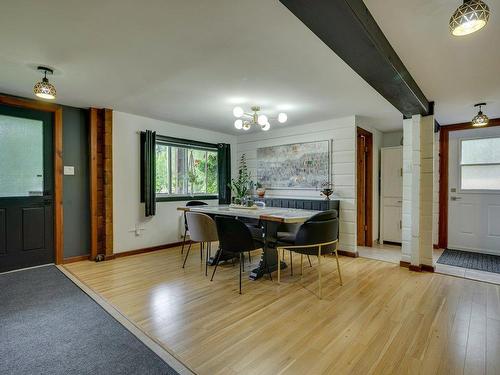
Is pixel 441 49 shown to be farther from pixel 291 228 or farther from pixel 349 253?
pixel 349 253

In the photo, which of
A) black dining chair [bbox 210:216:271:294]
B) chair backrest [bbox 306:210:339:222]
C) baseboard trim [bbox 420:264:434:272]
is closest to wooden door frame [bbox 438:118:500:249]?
baseboard trim [bbox 420:264:434:272]

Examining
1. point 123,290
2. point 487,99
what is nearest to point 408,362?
point 123,290

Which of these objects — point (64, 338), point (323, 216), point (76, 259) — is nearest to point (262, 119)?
point (323, 216)

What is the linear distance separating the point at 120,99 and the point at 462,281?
4.91 metres

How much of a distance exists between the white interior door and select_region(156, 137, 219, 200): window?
14.9 ft

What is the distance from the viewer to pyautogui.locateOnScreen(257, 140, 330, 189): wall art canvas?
4.64 meters

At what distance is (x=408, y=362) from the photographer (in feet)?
5.61

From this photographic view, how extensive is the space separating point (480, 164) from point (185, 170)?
17.3 ft

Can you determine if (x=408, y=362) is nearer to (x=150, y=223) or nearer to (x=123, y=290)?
(x=123, y=290)

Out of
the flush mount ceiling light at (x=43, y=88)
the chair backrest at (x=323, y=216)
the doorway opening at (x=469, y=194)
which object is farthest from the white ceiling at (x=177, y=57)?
the doorway opening at (x=469, y=194)

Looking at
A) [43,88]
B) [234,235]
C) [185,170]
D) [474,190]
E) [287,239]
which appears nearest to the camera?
[43,88]

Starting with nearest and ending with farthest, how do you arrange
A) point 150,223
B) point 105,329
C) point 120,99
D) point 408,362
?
point 408,362
point 105,329
point 120,99
point 150,223

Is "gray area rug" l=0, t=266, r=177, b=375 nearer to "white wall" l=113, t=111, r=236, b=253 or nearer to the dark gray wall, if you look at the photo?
the dark gray wall

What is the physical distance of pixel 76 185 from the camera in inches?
155
